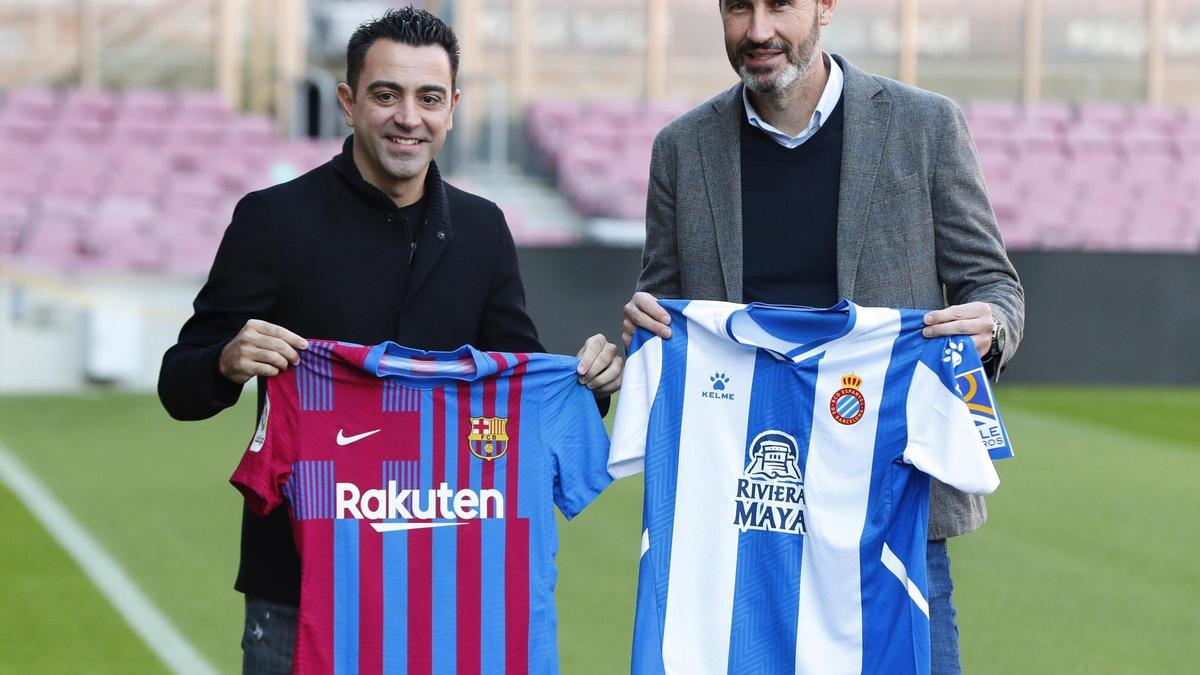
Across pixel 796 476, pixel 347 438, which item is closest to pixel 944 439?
pixel 796 476

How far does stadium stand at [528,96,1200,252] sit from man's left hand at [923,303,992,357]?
11.5 m

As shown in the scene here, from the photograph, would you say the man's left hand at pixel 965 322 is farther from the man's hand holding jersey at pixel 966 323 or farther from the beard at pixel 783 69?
the beard at pixel 783 69

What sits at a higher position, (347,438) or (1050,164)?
(1050,164)

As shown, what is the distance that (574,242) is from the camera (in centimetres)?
1180

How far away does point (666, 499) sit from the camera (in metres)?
3.17

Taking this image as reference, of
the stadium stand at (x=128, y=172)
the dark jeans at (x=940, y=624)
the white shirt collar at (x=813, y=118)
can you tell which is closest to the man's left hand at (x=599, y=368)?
the white shirt collar at (x=813, y=118)

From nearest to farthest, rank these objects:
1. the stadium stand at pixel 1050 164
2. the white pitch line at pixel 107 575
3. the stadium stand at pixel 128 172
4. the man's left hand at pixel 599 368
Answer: the man's left hand at pixel 599 368 < the white pitch line at pixel 107 575 < the stadium stand at pixel 128 172 < the stadium stand at pixel 1050 164

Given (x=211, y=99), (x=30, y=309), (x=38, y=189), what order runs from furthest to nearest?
1. (x=211, y=99)
2. (x=38, y=189)
3. (x=30, y=309)

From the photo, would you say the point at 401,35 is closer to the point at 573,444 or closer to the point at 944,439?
the point at 573,444

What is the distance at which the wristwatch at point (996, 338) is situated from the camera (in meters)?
3.10

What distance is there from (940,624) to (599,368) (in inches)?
32.3

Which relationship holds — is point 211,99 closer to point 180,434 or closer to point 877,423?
point 180,434

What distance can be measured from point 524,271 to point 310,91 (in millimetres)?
5553

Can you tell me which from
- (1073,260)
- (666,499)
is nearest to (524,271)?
(1073,260)
